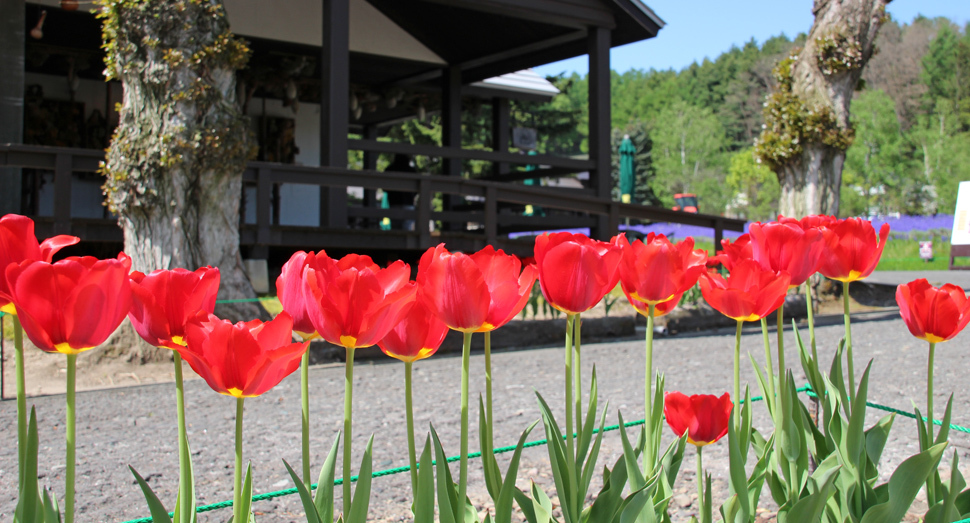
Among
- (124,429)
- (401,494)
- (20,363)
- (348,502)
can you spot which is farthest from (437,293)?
(124,429)

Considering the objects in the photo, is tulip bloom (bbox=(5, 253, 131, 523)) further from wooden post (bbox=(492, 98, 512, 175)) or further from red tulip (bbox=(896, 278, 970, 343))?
wooden post (bbox=(492, 98, 512, 175))

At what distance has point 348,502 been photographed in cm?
105

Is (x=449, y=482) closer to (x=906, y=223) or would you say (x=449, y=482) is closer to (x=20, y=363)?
(x=20, y=363)

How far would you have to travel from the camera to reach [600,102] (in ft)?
35.7

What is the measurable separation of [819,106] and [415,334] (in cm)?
1095

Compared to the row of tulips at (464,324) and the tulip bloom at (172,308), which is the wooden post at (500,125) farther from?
the tulip bloom at (172,308)

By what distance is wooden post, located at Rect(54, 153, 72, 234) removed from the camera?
6590 mm

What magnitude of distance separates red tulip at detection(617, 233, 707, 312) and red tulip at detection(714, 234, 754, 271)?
18 centimetres

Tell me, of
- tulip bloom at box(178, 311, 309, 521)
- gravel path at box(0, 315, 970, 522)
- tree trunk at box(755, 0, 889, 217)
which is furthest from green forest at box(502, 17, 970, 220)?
tulip bloom at box(178, 311, 309, 521)

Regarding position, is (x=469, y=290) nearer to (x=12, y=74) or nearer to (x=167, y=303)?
(x=167, y=303)

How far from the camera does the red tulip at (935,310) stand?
4.99ft

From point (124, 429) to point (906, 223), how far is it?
1242 inches

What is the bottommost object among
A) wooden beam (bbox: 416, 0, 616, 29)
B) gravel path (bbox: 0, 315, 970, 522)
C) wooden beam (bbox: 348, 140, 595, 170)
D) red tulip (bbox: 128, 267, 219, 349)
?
gravel path (bbox: 0, 315, 970, 522)

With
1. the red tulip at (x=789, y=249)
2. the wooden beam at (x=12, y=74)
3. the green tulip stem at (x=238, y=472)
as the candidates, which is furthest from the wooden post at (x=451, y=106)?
the green tulip stem at (x=238, y=472)
